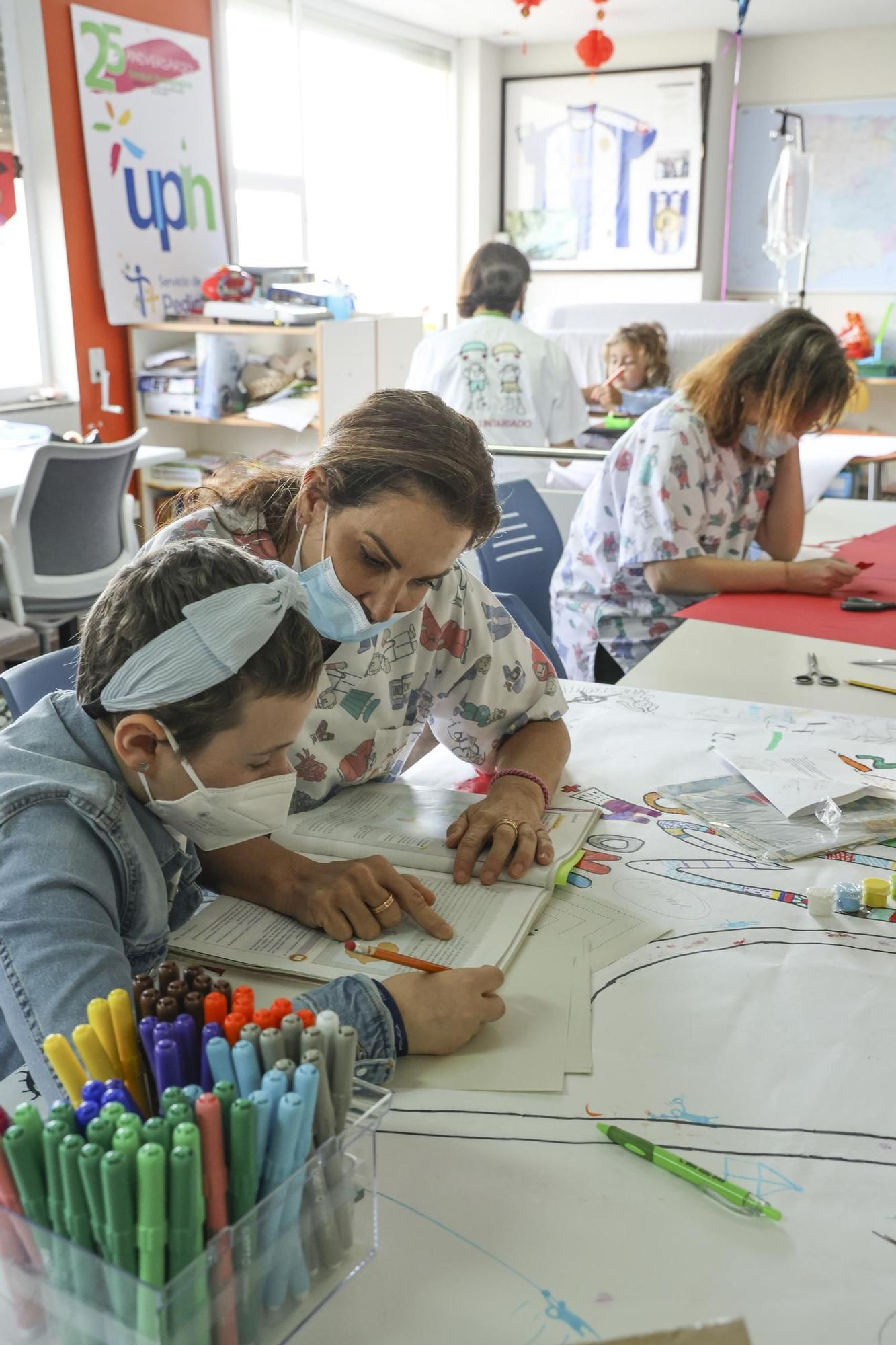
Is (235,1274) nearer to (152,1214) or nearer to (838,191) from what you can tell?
(152,1214)

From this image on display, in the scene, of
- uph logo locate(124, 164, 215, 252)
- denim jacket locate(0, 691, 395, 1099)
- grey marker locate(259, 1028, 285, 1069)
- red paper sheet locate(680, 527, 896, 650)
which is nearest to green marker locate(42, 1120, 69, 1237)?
grey marker locate(259, 1028, 285, 1069)

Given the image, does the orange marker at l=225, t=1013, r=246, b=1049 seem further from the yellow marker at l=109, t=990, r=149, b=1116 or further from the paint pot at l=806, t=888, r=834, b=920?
the paint pot at l=806, t=888, r=834, b=920

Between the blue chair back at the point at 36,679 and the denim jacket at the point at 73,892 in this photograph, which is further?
the blue chair back at the point at 36,679

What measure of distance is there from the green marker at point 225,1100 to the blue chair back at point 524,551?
1842 millimetres

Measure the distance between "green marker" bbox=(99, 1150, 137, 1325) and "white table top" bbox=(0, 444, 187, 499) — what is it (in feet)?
9.69

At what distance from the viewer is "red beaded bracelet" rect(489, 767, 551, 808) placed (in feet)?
4.40

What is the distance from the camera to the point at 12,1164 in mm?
561

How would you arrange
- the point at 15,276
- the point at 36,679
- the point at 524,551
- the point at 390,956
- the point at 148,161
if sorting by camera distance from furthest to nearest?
the point at 148,161 < the point at 15,276 < the point at 524,551 < the point at 36,679 < the point at 390,956

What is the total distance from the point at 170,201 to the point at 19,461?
1.68m

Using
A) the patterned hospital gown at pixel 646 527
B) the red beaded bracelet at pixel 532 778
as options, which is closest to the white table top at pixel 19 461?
the patterned hospital gown at pixel 646 527

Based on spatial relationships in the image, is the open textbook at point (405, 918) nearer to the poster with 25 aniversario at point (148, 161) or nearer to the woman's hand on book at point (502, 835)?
the woman's hand on book at point (502, 835)

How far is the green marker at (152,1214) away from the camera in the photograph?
541 mm

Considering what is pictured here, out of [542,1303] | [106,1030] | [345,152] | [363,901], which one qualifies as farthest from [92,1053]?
[345,152]

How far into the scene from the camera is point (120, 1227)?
1.80 ft
